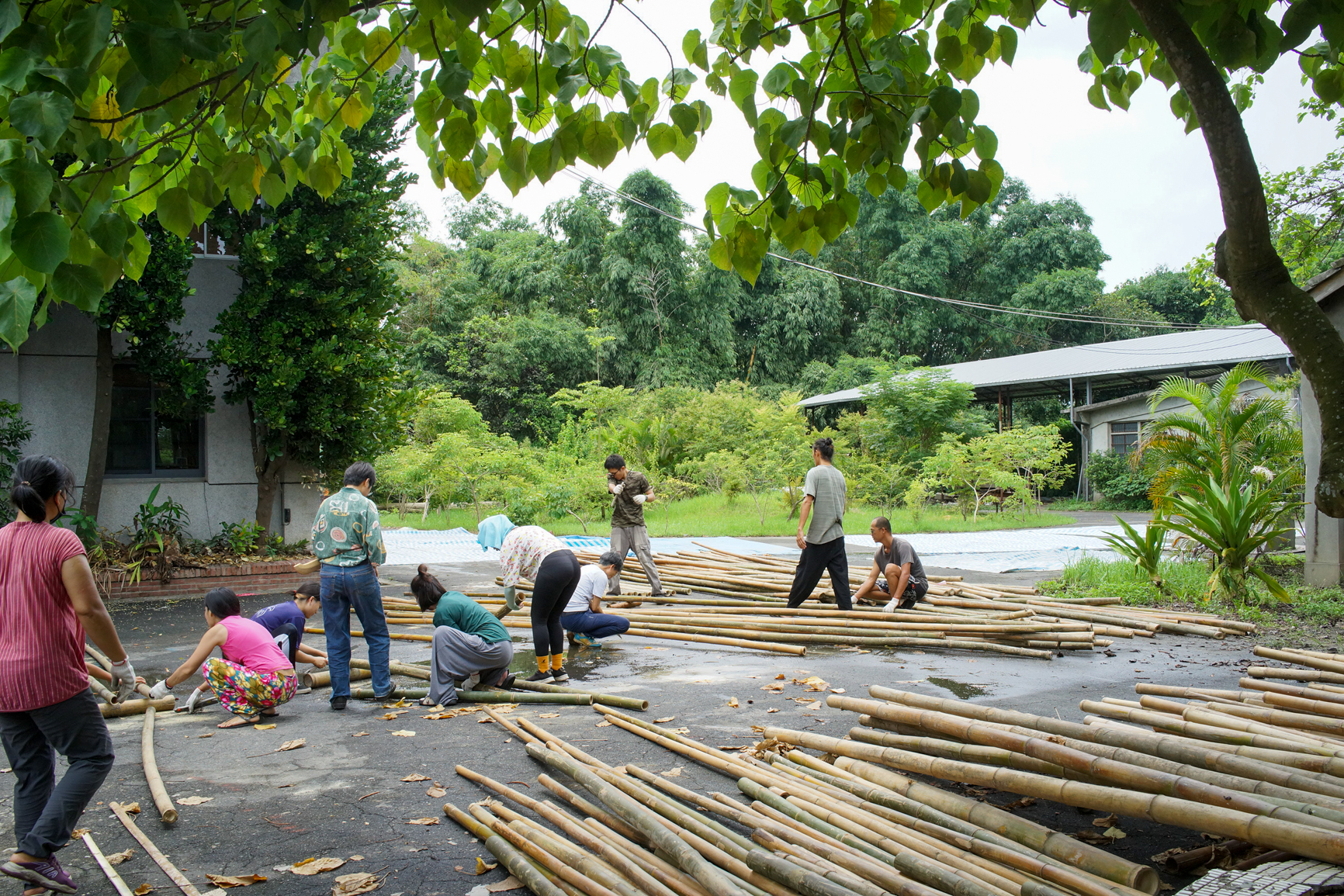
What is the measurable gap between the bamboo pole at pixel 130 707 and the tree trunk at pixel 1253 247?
263 inches

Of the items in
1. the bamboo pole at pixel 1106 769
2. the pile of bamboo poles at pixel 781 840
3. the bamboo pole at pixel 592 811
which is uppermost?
the bamboo pole at pixel 1106 769

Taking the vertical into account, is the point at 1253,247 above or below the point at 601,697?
above

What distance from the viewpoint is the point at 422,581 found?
6730 millimetres

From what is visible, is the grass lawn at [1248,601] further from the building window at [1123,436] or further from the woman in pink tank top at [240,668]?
the building window at [1123,436]

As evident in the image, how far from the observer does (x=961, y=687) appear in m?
6.73

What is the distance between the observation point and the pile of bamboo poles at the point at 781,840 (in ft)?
9.87

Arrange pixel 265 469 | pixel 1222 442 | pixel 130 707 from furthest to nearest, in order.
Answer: pixel 265 469 < pixel 1222 442 < pixel 130 707

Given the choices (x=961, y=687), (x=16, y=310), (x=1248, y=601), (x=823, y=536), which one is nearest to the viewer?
(x=16, y=310)

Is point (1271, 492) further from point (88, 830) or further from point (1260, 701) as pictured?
point (88, 830)

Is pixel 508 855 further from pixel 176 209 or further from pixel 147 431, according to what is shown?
pixel 147 431

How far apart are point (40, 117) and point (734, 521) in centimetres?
1998

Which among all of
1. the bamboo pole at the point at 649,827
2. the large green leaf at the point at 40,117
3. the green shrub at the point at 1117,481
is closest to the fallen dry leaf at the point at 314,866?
the bamboo pole at the point at 649,827

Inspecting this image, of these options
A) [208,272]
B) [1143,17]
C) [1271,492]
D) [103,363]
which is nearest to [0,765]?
[1143,17]

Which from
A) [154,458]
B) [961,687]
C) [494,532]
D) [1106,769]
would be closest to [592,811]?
[1106,769]
